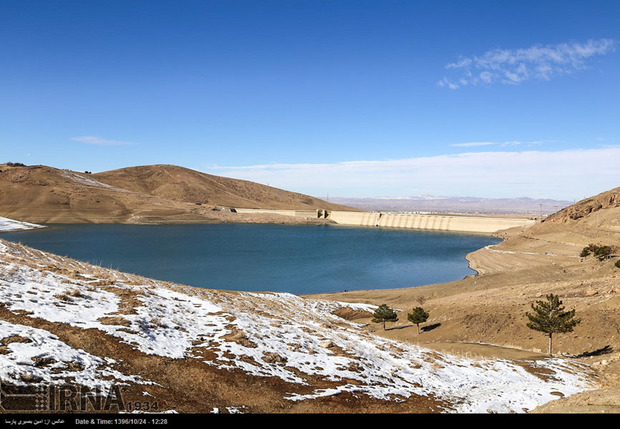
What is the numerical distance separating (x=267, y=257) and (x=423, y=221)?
3501 inches

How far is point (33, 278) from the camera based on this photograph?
45.9 ft

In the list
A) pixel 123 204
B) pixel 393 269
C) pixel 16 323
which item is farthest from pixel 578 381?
pixel 123 204

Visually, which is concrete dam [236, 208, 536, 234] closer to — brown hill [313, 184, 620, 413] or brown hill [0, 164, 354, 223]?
brown hill [0, 164, 354, 223]

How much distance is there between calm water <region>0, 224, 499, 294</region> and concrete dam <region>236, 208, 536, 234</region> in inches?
698

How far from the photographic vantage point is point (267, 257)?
73188 millimetres

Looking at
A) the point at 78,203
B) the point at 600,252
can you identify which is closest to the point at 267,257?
the point at 600,252

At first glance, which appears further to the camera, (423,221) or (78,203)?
(423,221)

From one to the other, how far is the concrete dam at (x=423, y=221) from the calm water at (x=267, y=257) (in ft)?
58.2

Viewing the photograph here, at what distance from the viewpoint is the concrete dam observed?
419 feet

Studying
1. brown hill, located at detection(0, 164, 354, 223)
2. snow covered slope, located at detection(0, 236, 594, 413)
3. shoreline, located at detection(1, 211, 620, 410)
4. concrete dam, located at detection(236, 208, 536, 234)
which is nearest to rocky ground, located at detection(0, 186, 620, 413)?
snow covered slope, located at detection(0, 236, 594, 413)

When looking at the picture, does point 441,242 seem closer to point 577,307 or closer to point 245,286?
point 245,286

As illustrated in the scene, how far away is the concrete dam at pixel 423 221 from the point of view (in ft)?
419

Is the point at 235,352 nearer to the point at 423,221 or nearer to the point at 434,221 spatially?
the point at 434,221
